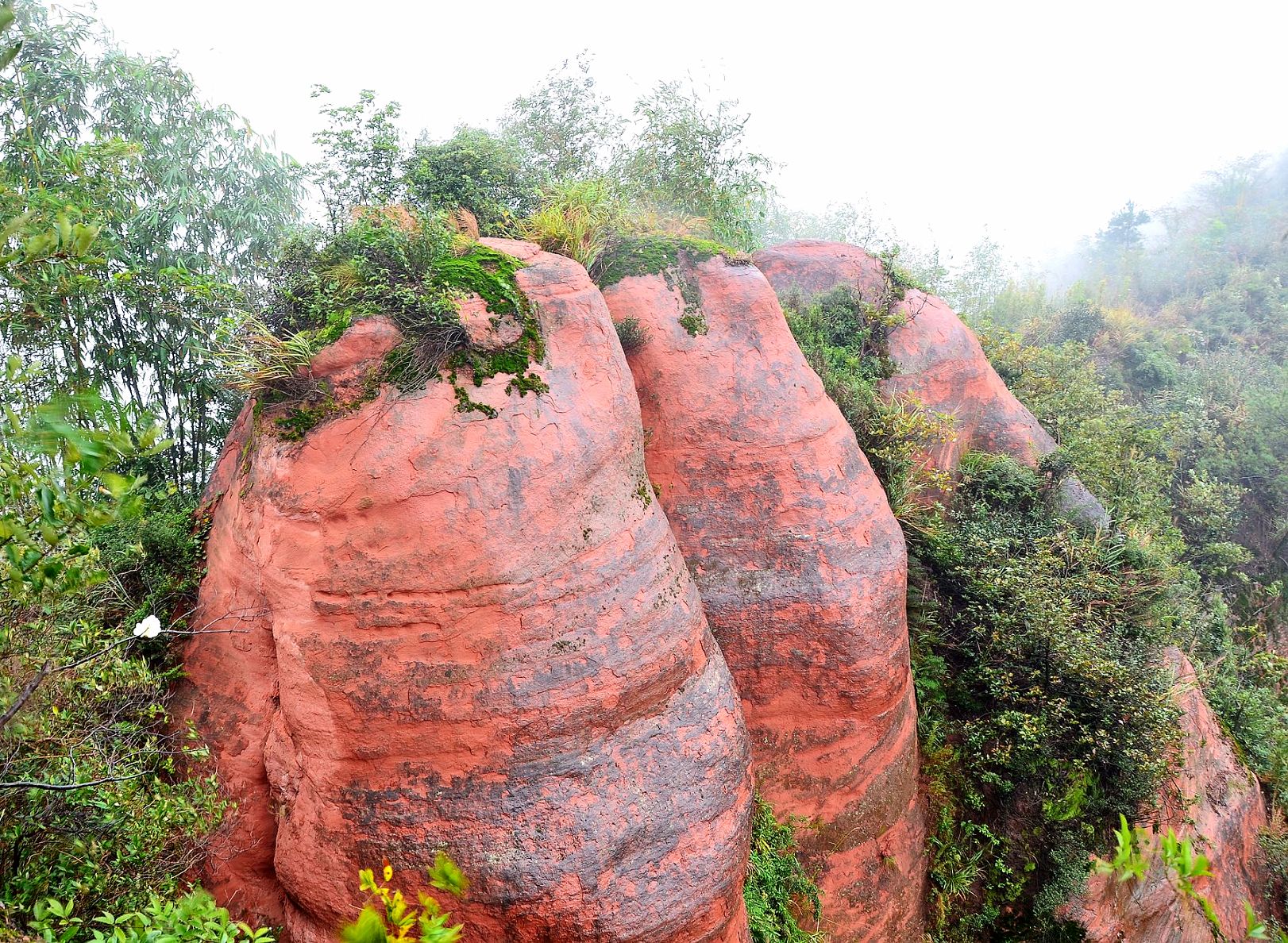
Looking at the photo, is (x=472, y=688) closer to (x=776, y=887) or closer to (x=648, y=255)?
(x=776, y=887)

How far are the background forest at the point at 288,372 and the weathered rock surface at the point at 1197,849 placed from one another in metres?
0.49

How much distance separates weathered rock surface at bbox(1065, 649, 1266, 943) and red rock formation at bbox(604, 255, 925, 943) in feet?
10.2

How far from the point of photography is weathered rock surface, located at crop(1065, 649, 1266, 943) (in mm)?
8484

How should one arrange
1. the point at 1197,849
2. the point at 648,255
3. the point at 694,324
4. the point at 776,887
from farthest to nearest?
the point at 1197,849 < the point at 648,255 < the point at 694,324 < the point at 776,887

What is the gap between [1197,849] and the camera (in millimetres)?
9047

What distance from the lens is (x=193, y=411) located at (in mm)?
9453

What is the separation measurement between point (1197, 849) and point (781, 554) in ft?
22.9

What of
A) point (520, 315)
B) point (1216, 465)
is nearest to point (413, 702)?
point (520, 315)

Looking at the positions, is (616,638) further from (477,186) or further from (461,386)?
(477,186)

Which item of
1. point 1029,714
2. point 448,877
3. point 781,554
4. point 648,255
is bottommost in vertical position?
point 1029,714

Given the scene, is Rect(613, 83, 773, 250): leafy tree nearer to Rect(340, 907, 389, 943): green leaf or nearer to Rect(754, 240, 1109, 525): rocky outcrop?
Rect(754, 240, 1109, 525): rocky outcrop

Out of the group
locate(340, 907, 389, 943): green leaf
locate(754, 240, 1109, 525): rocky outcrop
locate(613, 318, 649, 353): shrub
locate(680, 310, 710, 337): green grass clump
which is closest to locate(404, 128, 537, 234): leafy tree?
locate(613, 318, 649, 353): shrub

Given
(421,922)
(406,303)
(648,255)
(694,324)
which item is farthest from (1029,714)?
(406,303)

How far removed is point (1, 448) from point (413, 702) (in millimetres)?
3183
